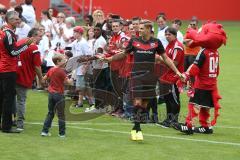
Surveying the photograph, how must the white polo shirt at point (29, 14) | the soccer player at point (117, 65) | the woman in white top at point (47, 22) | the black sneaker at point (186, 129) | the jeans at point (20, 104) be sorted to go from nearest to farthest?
1. the jeans at point (20, 104)
2. the black sneaker at point (186, 129)
3. the soccer player at point (117, 65)
4. the white polo shirt at point (29, 14)
5. the woman in white top at point (47, 22)

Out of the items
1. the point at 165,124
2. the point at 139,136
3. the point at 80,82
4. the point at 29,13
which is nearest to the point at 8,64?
the point at 139,136

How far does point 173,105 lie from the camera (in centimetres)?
1244

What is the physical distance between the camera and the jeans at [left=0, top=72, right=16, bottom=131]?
10.9m

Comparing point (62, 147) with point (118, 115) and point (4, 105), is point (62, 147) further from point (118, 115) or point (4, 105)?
point (118, 115)

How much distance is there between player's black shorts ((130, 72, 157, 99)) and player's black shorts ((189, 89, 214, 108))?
89 centimetres

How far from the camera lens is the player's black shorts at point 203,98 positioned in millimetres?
11664

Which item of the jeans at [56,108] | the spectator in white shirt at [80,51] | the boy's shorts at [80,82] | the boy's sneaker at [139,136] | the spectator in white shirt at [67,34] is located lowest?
the boy's sneaker at [139,136]

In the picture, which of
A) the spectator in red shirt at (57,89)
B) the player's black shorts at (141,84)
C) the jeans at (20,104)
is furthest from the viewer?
the jeans at (20,104)

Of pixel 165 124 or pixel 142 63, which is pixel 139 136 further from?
pixel 165 124

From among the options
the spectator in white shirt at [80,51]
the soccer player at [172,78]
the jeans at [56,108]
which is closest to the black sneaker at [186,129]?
the soccer player at [172,78]

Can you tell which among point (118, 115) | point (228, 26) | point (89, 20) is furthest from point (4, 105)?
point (228, 26)

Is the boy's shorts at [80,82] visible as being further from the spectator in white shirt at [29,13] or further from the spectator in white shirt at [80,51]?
the spectator in white shirt at [29,13]

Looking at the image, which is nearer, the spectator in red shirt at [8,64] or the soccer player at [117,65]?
the spectator in red shirt at [8,64]

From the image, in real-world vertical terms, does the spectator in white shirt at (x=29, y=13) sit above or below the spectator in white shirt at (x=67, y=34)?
above
